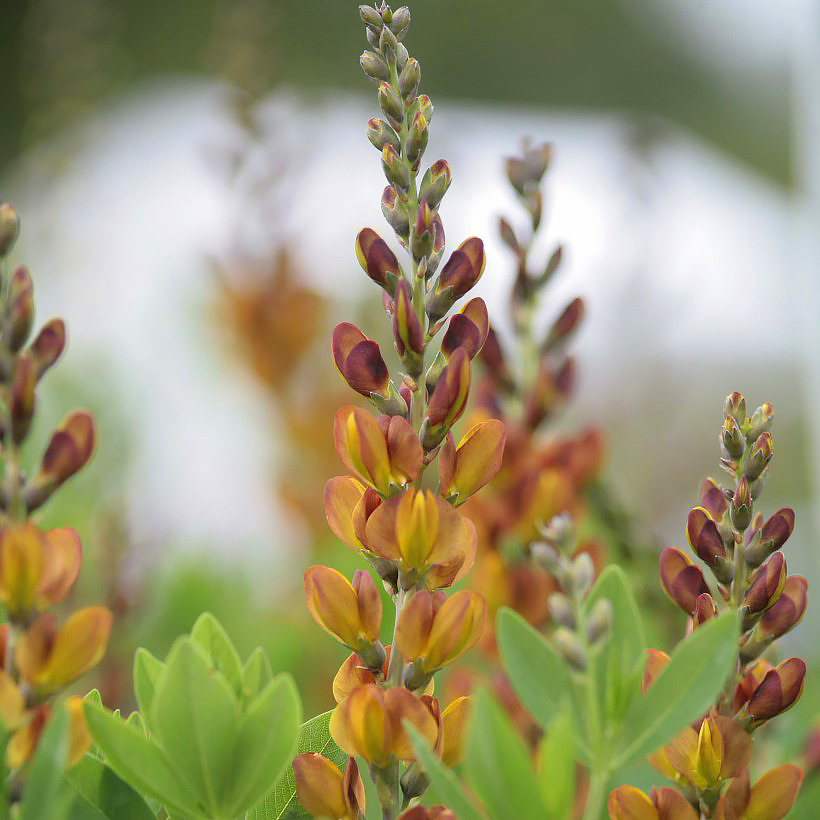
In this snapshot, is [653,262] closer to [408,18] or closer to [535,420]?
[535,420]

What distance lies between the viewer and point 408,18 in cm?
24

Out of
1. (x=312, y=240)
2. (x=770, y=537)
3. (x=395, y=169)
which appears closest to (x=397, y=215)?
(x=395, y=169)

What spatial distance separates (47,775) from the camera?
18 cm

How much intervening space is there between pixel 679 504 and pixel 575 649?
1283 millimetres

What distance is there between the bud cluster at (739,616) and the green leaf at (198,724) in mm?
84

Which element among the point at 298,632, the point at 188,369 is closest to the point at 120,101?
the point at 188,369

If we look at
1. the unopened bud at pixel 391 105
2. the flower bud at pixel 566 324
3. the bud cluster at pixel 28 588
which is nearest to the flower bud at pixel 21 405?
the bud cluster at pixel 28 588

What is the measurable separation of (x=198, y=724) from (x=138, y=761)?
Result: 0.05 feet

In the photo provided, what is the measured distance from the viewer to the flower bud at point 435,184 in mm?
232

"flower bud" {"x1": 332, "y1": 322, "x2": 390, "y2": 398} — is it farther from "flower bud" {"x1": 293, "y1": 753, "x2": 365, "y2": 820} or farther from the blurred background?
the blurred background

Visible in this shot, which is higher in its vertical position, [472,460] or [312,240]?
[472,460]

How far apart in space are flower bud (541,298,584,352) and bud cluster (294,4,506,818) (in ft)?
0.65

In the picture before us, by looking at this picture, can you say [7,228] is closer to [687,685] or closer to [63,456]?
[63,456]

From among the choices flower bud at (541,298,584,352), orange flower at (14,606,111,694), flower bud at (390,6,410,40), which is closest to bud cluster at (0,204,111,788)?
orange flower at (14,606,111,694)
